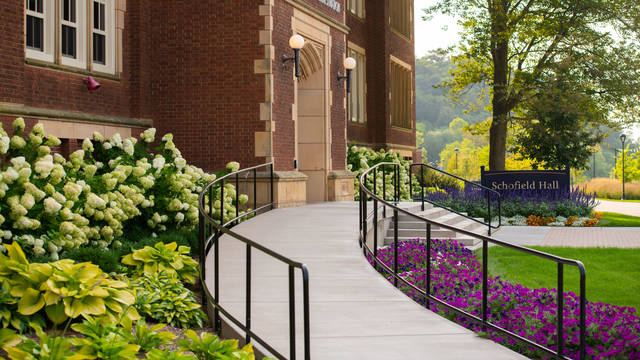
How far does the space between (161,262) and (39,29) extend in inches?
239

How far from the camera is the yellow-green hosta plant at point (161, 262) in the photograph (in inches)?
288

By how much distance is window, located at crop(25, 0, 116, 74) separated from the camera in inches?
452

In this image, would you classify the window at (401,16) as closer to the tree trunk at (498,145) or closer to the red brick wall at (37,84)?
the tree trunk at (498,145)

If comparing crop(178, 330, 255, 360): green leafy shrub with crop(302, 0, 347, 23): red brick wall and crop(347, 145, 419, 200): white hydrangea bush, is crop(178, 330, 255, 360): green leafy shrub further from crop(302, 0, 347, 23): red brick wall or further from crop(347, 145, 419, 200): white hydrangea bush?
crop(347, 145, 419, 200): white hydrangea bush

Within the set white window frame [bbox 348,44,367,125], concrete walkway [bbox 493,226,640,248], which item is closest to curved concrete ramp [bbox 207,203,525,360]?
concrete walkway [bbox 493,226,640,248]

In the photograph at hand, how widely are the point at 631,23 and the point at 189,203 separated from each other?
21712mm

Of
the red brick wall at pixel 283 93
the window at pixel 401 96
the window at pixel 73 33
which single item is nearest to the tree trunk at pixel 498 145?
the window at pixel 401 96

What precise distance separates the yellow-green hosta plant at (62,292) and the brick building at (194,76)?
19.3 ft

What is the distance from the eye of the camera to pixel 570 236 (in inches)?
640

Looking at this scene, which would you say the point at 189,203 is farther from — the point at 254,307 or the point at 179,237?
the point at 254,307

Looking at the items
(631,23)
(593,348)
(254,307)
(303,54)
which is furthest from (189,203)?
(631,23)

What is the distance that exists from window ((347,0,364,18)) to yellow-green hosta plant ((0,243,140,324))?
20495 mm

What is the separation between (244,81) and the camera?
1424 cm

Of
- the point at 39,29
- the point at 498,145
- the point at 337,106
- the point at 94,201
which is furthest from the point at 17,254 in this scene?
the point at 498,145
